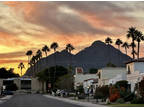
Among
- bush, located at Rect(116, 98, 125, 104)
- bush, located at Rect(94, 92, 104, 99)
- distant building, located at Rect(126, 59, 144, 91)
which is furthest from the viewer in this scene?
distant building, located at Rect(126, 59, 144, 91)

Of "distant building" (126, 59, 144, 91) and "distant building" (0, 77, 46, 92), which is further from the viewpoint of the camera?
"distant building" (0, 77, 46, 92)

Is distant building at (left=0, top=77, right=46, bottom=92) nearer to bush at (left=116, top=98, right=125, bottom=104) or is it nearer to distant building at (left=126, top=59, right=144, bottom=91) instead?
distant building at (left=126, top=59, right=144, bottom=91)

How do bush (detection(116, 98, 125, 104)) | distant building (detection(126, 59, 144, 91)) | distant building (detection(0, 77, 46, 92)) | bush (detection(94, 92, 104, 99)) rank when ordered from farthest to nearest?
distant building (detection(0, 77, 46, 92)), distant building (detection(126, 59, 144, 91)), bush (detection(94, 92, 104, 99)), bush (detection(116, 98, 125, 104))

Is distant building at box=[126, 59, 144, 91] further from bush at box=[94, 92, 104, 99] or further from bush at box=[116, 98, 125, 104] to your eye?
bush at box=[116, 98, 125, 104]

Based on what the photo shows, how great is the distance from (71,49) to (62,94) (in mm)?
72597

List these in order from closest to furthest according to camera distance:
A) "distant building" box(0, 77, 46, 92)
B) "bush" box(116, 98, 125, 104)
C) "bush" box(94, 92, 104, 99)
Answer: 1. "bush" box(116, 98, 125, 104)
2. "bush" box(94, 92, 104, 99)
3. "distant building" box(0, 77, 46, 92)

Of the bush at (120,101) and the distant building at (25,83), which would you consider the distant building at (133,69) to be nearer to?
the bush at (120,101)

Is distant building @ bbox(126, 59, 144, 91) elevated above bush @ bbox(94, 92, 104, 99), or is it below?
above

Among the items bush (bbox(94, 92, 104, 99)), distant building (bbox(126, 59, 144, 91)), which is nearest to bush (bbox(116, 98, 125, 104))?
bush (bbox(94, 92, 104, 99))

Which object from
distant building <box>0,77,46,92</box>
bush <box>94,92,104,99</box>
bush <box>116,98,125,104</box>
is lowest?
bush <box>116,98,125,104</box>

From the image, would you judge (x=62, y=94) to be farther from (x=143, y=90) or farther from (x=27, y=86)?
(x=27, y=86)

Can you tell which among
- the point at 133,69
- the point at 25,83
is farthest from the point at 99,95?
the point at 25,83

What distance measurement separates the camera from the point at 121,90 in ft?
185

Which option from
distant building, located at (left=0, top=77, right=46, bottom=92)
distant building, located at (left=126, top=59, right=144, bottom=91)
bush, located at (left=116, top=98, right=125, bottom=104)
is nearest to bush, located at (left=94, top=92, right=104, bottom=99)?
distant building, located at (left=126, top=59, right=144, bottom=91)
